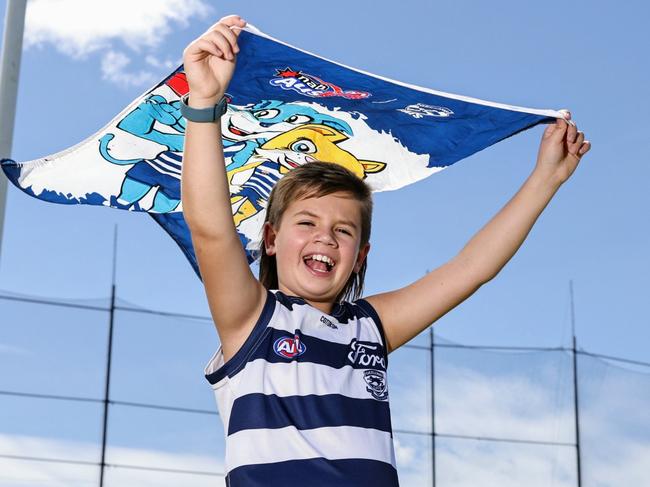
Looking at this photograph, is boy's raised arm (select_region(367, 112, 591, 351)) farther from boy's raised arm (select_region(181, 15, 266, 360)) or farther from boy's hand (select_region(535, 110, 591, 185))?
boy's raised arm (select_region(181, 15, 266, 360))

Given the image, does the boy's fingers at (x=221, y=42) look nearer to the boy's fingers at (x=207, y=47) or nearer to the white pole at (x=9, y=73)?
the boy's fingers at (x=207, y=47)

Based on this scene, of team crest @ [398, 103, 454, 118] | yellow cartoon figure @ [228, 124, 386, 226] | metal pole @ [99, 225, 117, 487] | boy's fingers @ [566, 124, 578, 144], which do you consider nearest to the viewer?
boy's fingers @ [566, 124, 578, 144]

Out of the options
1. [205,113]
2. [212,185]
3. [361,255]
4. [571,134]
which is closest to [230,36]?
[205,113]

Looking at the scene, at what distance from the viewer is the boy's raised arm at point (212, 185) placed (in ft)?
5.53

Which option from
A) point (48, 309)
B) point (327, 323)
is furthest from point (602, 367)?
point (327, 323)

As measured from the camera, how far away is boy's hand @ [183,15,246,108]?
5.50ft

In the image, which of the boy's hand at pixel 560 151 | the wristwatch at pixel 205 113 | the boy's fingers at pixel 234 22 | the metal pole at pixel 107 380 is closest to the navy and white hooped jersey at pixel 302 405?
the wristwatch at pixel 205 113

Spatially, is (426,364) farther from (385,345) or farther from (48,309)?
(385,345)

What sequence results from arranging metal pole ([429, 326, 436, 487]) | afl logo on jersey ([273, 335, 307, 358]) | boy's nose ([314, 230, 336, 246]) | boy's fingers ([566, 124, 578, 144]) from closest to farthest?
afl logo on jersey ([273, 335, 307, 358])
boy's nose ([314, 230, 336, 246])
boy's fingers ([566, 124, 578, 144])
metal pole ([429, 326, 436, 487])

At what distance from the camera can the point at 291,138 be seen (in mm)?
2580

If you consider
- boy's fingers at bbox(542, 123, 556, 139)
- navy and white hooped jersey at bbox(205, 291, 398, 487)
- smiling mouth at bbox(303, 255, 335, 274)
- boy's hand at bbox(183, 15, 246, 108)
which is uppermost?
boy's fingers at bbox(542, 123, 556, 139)

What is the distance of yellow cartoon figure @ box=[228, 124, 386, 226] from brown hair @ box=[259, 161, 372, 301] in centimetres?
40

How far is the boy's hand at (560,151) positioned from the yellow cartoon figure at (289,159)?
530 millimetres

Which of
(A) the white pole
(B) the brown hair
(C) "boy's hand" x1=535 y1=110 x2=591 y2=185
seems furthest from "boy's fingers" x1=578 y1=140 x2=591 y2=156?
(A) the white pole
